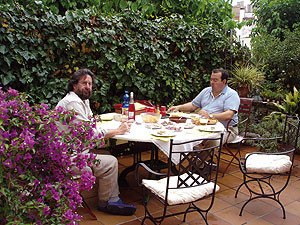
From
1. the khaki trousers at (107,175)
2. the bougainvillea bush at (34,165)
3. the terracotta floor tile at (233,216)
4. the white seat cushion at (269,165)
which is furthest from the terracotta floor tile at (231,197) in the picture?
the bougainvillea bush at (34,165)

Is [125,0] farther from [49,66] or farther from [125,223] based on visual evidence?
[125,223]

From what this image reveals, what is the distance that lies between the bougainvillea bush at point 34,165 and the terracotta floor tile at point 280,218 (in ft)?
7.07

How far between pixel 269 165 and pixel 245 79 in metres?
3.04

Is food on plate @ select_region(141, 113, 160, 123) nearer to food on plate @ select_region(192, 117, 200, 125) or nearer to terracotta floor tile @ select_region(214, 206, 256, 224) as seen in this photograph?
food on plate @ select_region(192, 117, 200, 125)

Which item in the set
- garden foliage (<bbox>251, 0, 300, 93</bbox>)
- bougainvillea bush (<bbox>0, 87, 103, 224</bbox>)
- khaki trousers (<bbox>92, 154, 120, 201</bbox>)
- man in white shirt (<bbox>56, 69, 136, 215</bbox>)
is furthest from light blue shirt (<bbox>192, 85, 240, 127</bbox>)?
bougainvillea bush (<bbox>0, 87, 103, 224</bbox>)

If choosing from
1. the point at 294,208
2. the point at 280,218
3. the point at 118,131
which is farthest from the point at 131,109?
the point at 294,208

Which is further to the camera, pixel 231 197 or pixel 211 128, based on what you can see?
pixel 231 197

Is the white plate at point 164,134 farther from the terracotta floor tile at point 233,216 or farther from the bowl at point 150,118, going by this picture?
the terracotta floor tile at point 233,216

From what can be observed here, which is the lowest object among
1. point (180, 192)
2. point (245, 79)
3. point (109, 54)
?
point (180, 192)

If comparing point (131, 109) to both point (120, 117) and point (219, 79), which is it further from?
point (219, 79)

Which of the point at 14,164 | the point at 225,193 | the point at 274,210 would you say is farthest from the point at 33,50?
the point at 274,210

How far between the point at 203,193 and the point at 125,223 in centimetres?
89

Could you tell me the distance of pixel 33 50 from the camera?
3709 millimetres

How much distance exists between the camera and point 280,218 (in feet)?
9.96
